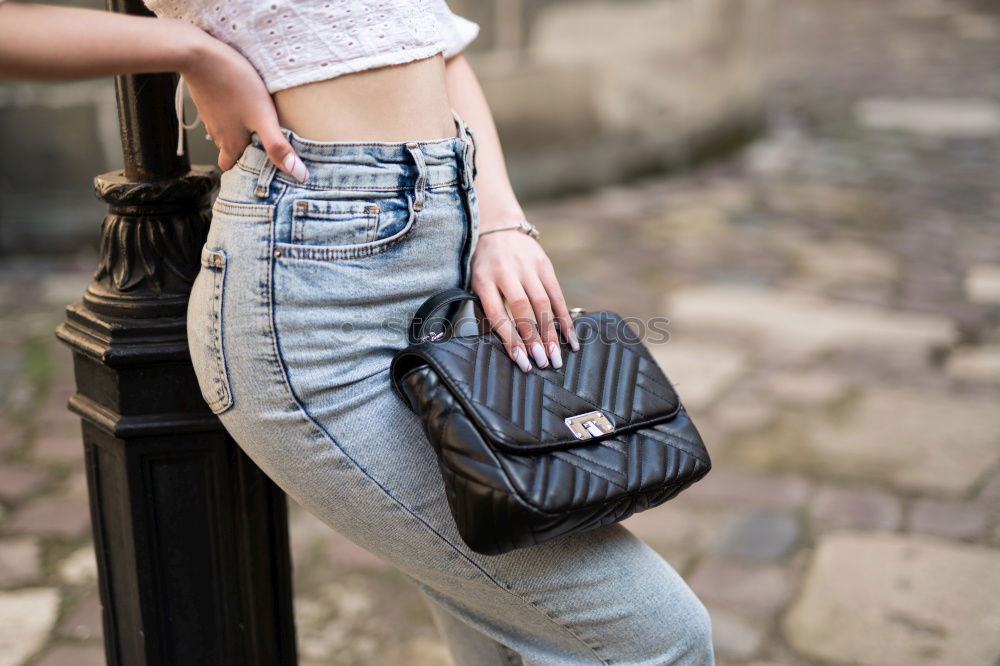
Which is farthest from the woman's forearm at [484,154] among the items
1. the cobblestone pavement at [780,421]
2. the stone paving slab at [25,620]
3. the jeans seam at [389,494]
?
the stone paving slab at [25,620]

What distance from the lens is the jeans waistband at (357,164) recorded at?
1.12 m

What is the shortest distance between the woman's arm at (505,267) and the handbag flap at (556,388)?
25 mm

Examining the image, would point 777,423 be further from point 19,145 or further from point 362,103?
point 19,145

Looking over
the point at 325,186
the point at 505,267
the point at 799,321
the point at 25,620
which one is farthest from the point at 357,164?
the point at 799,321

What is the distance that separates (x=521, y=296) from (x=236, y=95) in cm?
42

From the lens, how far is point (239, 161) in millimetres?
1172

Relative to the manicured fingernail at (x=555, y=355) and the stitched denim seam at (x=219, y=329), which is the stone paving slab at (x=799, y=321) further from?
the stitched denim seam at (x=219, y=329)

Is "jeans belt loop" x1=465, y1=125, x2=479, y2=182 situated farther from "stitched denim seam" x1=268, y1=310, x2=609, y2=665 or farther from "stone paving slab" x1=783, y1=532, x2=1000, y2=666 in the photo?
"stone paving slab" x1=783, y1=532, x2=1000, y2=666

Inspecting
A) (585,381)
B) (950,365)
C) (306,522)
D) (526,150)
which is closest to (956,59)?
(526,150)

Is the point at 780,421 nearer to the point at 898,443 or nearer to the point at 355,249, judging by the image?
the point at 898,443

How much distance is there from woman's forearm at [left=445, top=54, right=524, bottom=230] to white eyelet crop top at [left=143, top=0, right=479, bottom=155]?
0.84ft

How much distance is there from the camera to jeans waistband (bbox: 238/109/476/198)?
1.12 meters

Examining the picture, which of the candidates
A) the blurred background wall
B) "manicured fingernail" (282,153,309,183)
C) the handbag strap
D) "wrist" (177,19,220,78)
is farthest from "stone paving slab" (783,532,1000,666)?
the blurred background wall

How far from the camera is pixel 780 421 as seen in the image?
10.8 ft
